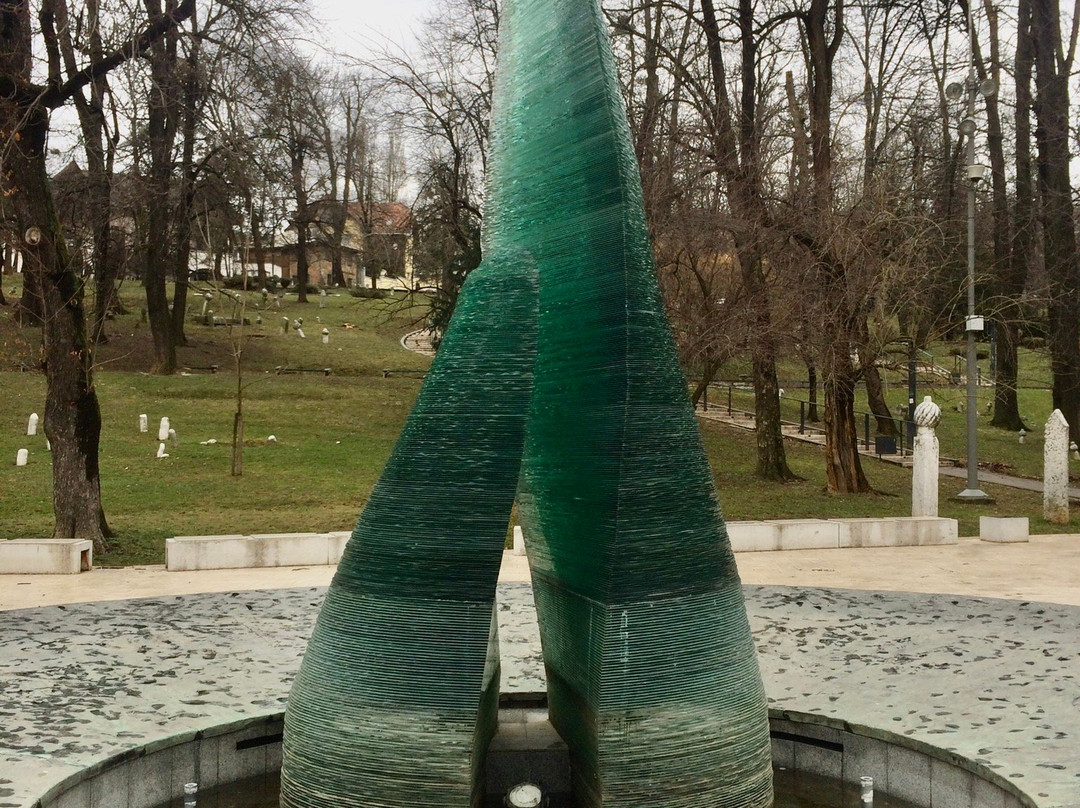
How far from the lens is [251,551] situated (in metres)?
13.2

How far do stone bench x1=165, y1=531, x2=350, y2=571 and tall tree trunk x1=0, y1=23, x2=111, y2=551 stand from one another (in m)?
1.79

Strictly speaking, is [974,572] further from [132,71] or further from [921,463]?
[132,71]

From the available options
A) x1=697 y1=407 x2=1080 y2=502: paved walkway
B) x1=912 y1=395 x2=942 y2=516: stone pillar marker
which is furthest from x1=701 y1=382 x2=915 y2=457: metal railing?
x1=912 y1=395 x2=942 y2=516: stone pillar marker

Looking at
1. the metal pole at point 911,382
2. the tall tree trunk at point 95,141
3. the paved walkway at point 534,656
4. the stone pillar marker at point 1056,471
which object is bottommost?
the paved walkway at point 534,656

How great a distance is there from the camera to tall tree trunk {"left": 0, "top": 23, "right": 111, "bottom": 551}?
13641 millimetres

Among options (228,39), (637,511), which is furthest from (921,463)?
(637,511)

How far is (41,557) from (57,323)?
114 inches

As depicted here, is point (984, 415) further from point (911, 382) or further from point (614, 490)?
point (614, 490)

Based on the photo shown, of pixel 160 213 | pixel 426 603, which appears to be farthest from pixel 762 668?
pixel 160 213

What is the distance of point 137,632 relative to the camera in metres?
9.21

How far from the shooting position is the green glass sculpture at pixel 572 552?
18.2 ft

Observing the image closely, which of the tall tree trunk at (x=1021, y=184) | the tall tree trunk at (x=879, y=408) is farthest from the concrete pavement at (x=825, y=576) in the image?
the tall tree trunk at (x=879, y=408)

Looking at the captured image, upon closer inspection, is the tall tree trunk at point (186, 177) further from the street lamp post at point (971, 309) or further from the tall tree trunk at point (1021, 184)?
the tall tree trunk at point (1021, 184)

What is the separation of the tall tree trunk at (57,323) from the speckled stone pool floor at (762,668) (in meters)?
4.10
